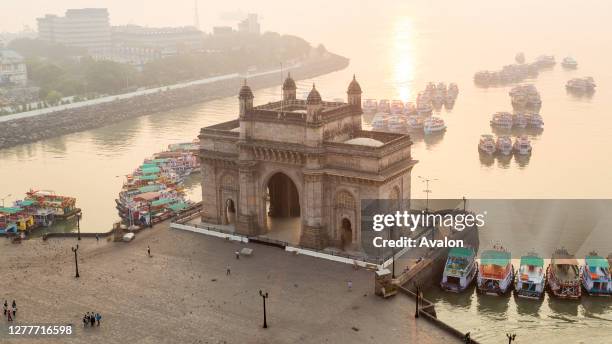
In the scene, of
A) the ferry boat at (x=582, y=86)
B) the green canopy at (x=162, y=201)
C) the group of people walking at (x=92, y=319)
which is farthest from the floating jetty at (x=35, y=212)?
the ferry boat at (x=582, y=86)

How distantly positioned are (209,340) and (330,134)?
860 inches

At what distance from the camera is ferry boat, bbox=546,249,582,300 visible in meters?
56.1

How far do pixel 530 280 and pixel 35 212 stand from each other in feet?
166

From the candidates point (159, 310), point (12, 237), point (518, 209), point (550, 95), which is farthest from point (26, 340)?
point (550, 95)

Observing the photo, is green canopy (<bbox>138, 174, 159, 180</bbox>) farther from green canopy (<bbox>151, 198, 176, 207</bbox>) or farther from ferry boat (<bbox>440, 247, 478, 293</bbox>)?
ferry boat (<bbox>440, 247, 478, 293</bbox>)

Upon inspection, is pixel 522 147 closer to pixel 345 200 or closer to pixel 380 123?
pixel 380 123

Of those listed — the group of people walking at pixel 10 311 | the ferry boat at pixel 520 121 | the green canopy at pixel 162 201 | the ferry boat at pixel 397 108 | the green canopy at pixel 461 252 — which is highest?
the ferry boat at pixel 397 108

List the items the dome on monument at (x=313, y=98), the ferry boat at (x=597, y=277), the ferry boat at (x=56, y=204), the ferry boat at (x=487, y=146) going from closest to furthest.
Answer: the ferry boat at (x=597, y=277) < the dome on monument at (x=313, y=98) < the ferry boat at (x=56, y=204) < the ferry boat at (x=487, y=146)

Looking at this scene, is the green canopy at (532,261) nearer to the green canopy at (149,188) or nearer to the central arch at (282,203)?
the central arch at (282,203)

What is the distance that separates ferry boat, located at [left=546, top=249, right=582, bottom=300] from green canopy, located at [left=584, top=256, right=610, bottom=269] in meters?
1.06

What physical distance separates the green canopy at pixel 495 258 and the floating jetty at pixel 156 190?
30.5 m

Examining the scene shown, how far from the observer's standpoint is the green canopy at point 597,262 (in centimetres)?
5797

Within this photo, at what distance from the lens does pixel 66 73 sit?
604 ft

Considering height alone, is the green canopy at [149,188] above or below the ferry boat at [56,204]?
above
